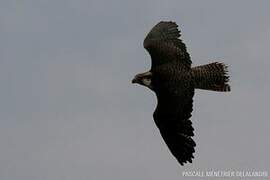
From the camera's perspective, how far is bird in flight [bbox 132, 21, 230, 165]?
28.0 metres

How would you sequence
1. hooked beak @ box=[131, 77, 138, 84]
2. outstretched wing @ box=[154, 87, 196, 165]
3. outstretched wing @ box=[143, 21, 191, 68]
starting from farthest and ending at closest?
hooked beak @ box=[131, 77, 138, 84]
outstretched wing @ box=[143, 21, 191, 68]
outstretched wing @ box=[154, 87, 196, 165]

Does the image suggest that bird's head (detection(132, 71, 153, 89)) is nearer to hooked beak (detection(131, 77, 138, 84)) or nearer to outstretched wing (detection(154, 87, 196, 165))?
hooked beak (detection(131, 77, 138, 84))

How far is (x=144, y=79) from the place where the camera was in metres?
29.5

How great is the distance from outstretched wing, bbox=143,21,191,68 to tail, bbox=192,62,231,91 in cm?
48

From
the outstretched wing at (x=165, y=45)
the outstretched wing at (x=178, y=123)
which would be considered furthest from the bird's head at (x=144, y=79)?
the outstretched wing at (x=178, y=123)

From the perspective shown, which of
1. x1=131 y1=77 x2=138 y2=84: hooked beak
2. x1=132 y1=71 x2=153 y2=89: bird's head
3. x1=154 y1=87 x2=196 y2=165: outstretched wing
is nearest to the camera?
x1=154 y1=87 x2=196 y2=165: outstretched wing

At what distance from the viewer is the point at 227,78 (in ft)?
95.3

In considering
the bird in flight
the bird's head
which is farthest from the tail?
the bird's head

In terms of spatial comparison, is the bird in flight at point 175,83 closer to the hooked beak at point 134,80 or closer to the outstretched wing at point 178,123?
the outstretched wing at point 178,123

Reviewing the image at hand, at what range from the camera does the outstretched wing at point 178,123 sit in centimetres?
2794

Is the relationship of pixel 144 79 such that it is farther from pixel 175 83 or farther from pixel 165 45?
pixel 175 83

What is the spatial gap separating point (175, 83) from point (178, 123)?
51.0 inches

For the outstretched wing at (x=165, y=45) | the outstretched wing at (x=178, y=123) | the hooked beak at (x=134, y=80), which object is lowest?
the outstretched wing at (x=178, y=123)

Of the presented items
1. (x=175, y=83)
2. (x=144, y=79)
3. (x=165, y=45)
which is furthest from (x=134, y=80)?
(x=175, y=83)
